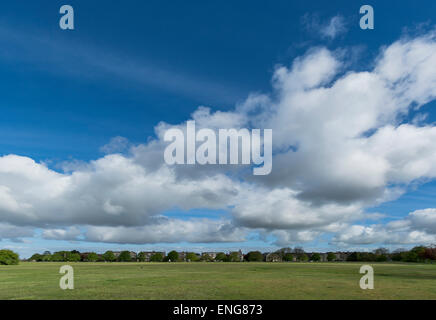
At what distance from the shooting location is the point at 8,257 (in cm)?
17138

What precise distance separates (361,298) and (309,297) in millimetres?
5527

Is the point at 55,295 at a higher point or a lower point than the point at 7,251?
higher

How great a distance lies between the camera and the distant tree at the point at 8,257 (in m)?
169

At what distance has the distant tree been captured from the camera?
169 m
